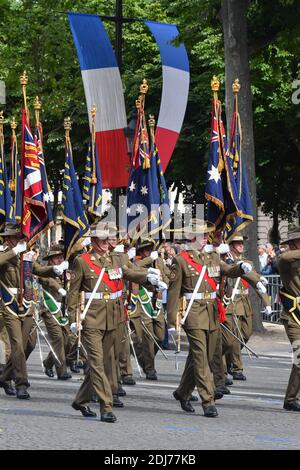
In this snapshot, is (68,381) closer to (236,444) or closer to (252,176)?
(236,444)

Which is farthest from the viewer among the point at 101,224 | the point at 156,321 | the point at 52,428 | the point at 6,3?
the point at 6,3

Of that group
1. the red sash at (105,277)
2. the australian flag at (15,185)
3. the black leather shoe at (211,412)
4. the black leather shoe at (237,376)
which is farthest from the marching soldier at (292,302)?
the australian flag at (15,185)

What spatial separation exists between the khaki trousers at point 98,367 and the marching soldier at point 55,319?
3501mm

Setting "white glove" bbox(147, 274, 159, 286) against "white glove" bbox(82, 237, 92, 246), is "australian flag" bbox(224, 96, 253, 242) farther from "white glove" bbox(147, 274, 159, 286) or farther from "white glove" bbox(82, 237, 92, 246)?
"white glove" bbox(147, 274, 159, 286)

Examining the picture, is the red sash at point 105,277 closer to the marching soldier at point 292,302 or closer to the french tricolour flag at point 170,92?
the marching soldier at point 292,302

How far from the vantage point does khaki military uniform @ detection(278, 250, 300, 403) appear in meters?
13.1

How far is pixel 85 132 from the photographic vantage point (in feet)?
122

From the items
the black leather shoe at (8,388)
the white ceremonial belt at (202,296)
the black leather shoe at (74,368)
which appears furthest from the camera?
the black leather shoe at (74,368)

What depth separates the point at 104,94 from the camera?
24656 mm

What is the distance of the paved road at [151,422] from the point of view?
10922mm

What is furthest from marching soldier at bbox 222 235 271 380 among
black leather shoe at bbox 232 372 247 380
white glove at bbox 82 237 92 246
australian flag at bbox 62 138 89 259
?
australian flag at bbox 62 138 89 259

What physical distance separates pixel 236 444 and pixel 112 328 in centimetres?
243

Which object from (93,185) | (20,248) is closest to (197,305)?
(20,248)

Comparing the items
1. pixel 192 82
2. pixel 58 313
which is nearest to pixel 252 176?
pixel 58 313
